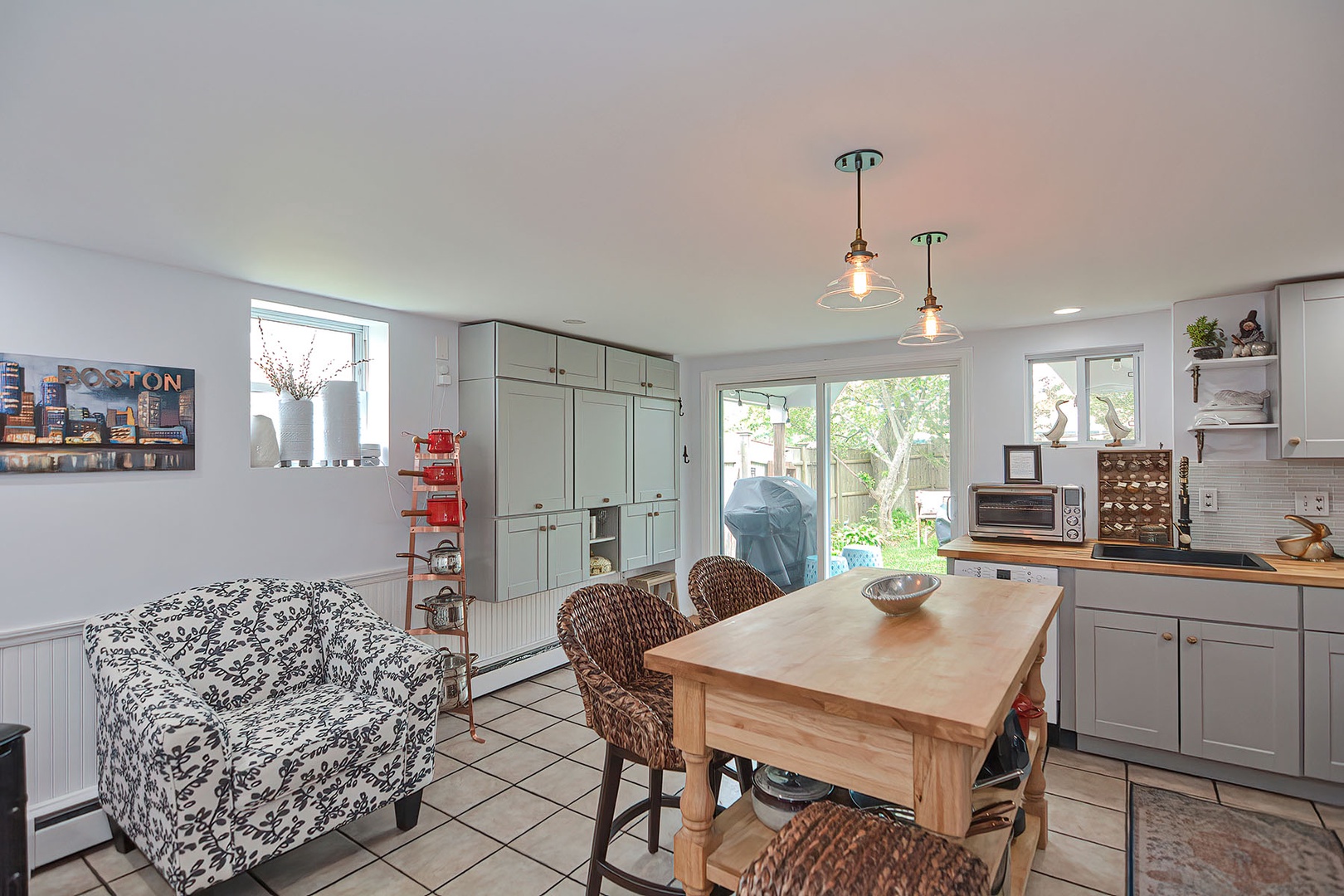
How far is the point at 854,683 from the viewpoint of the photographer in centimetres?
149

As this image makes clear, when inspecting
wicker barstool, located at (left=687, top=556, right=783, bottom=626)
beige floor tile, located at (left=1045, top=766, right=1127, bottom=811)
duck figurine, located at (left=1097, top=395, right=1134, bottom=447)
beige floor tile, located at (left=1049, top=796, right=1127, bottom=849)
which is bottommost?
beige floor tile, located at (left=1045, top=766, right=1127, bottom=811)

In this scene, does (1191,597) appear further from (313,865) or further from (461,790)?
(313,865)

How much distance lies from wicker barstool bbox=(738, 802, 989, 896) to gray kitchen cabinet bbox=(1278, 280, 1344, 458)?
10.2 feet

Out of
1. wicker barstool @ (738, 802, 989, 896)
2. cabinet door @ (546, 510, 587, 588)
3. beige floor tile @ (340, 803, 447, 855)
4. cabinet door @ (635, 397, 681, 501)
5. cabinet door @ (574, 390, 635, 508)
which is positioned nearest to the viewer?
wicker barstool @ (738, 802, 989, 896)

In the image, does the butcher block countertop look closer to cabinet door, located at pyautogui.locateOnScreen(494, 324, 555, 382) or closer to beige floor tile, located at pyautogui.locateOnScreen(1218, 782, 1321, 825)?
beige floor tile, located at pyautogui.locateOnScreen(1218, 782, 1321, 825)

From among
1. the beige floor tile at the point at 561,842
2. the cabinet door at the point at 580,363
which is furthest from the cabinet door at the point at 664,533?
the beige floor tile at the point at 561,842

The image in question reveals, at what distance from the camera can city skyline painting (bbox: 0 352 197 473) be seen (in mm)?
Answer: 2547

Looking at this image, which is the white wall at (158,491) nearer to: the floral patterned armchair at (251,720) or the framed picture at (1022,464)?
the floral patterned armchair at (251,720)

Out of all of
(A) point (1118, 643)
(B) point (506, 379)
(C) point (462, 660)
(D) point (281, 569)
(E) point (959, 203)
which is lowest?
(C) point (462, 660)

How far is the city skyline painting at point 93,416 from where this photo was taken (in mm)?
2547

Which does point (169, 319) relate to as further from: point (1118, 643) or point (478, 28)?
point (1118, 643)

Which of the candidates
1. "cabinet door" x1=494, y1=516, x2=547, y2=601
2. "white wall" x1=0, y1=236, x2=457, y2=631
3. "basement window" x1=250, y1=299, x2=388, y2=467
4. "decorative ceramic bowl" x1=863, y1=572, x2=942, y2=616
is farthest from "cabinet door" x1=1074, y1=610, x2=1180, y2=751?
"basement window" x1=250, y1=299, x2=388, y2=467

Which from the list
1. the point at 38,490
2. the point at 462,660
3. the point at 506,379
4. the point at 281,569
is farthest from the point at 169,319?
the point at 462,660

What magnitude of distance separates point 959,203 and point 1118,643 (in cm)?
239
